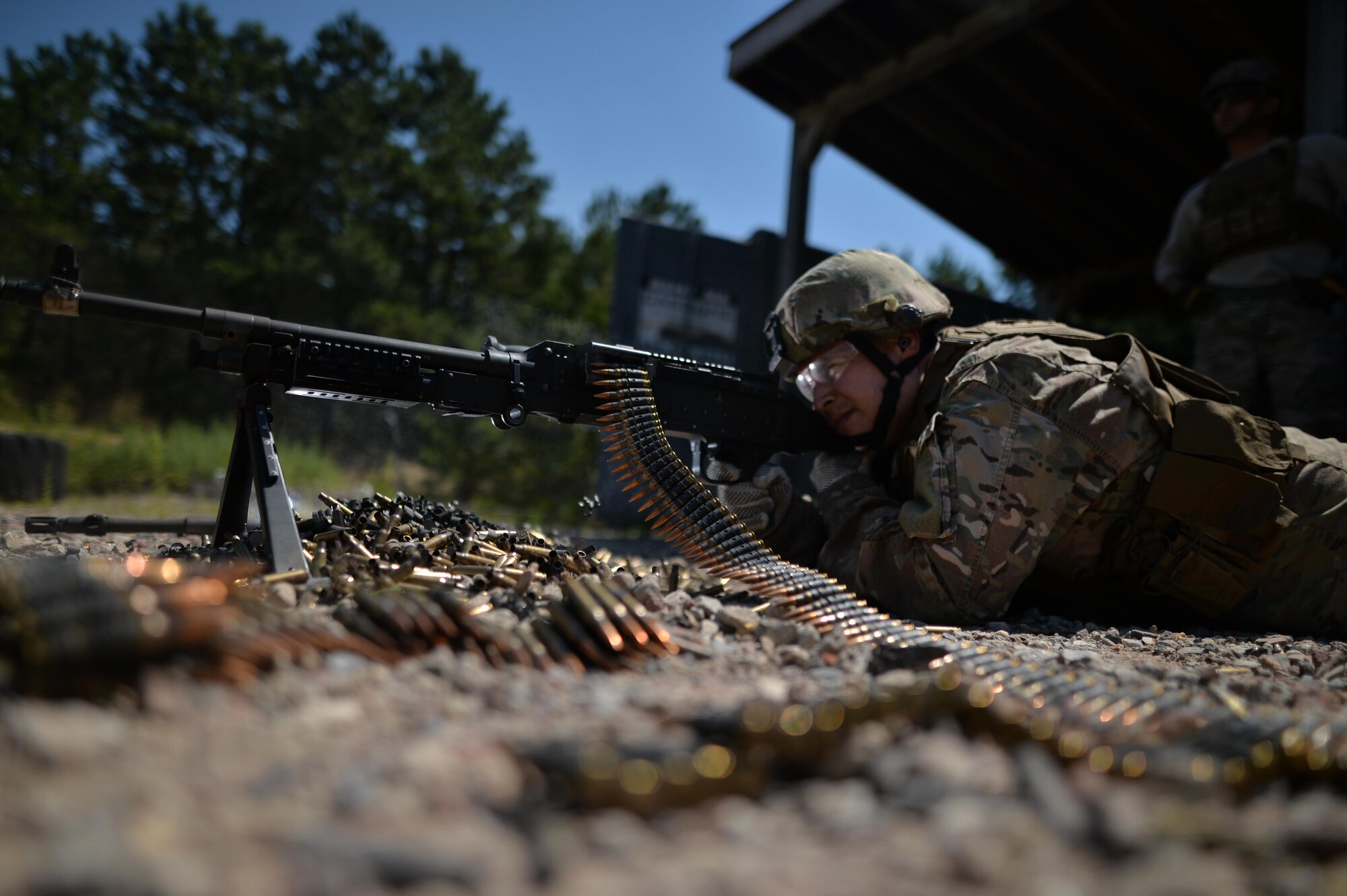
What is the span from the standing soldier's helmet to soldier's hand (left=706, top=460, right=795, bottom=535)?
440cm

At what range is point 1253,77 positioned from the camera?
18.4ft

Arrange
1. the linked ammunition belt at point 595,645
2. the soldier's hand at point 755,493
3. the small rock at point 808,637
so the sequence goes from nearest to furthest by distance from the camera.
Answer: the linked ammunition belt at point 595,645 → the small rock at point 808,637 → the soldier's hand at point 755,493

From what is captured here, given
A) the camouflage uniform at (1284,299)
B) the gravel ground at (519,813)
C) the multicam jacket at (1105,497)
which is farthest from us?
the camouflage uniform at (1284,299)

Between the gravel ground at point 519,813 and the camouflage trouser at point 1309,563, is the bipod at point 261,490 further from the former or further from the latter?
the camouflage trouser at point 1309,563

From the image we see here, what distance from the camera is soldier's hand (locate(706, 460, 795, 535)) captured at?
434 centimetres

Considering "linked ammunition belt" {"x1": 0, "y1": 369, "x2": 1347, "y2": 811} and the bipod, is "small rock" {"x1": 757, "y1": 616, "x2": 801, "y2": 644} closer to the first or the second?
"linked ammunition belt" {"x1": 0, "y1": 369, "x2": 1347, "y2": 811}

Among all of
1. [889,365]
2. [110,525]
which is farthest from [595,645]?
[110,525]

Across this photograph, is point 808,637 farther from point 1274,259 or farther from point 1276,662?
point 1274,259

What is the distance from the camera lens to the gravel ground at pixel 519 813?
996mm

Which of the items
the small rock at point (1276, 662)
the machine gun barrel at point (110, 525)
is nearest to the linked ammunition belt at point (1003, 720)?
the small rock at point (1276, 662)

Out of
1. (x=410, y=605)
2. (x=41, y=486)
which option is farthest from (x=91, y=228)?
(x=410, y=605)

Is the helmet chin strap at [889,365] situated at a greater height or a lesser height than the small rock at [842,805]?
greater

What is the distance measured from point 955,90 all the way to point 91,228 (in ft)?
61.3

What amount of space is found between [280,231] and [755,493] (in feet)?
69.4
